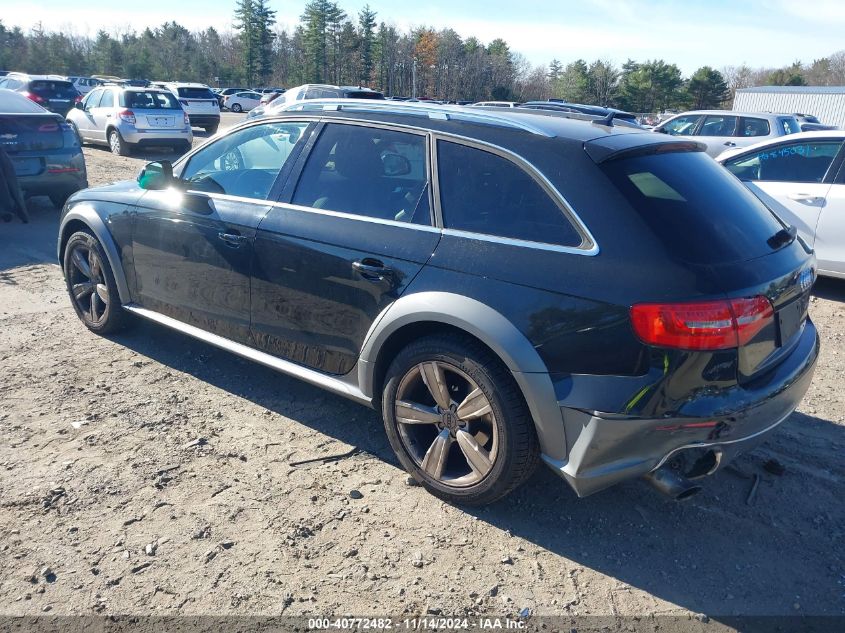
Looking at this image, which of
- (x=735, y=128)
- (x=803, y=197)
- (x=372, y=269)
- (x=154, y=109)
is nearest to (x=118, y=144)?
(x=154, y=109)

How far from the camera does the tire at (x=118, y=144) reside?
1548 cm

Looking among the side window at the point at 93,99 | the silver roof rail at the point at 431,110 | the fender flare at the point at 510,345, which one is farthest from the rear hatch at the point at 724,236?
the side window at the point at 93,99

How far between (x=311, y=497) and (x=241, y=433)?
2.55 ft

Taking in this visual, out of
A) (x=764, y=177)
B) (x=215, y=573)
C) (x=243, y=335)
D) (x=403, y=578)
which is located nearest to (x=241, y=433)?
(x=243, y=335)

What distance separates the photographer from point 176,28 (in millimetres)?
78375

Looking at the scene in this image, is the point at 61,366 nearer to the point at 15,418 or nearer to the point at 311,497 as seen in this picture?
the point at 15,418

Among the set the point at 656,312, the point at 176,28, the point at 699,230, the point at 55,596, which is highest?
the point at 176,28

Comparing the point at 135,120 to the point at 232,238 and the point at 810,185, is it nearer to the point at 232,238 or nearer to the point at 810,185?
the point at 232,238

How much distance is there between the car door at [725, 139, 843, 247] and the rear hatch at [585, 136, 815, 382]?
12.3ft

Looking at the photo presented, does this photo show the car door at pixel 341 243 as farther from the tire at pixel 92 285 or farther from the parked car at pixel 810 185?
the parked car at pixel 810 185

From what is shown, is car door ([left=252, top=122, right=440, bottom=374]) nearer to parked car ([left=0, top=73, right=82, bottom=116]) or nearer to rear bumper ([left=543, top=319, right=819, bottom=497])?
rear bumper ([left=543, top=319, right=819, bottom=497])

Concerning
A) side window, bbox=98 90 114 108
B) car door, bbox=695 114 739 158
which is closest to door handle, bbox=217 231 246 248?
car door, bbox=695 114 739 158

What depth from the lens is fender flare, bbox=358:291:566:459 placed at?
9.00 ft

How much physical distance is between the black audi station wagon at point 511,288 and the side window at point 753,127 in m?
12.7
